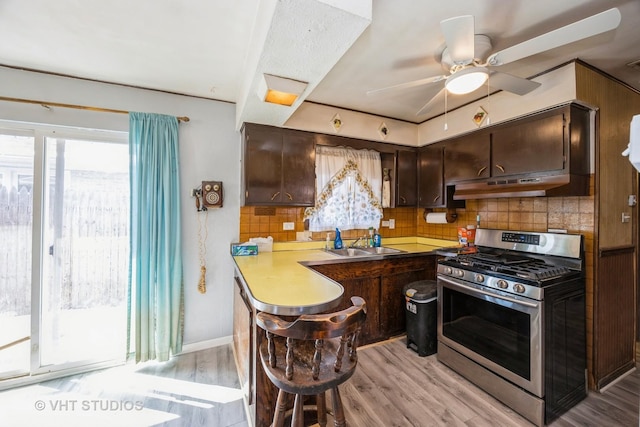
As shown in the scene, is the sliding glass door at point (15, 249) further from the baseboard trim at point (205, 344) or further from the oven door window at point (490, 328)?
the oven door window at point (490, 328)

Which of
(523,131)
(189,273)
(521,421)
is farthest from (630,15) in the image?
(189,273)

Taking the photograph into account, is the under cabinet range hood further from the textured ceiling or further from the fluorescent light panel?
the fluorescent light panel

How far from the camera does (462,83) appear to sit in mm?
1713

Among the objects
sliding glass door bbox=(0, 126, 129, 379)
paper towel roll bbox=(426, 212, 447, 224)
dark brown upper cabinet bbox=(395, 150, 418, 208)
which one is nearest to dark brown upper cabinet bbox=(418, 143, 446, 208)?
dark brown upper cabinet bbox=(395, 150, 418, 208)

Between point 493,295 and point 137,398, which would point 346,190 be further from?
point 137,398

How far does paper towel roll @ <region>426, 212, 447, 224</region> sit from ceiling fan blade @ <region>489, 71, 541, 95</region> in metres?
1.63

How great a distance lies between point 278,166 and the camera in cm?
267

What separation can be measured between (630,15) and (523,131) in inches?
34.4

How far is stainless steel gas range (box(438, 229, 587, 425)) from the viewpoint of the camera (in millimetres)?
1743

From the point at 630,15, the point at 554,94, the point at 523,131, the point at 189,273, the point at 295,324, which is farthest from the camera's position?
the point at 189,273

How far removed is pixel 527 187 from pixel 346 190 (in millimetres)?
1682

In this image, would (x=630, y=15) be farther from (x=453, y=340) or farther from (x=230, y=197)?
(x=230, y=197)

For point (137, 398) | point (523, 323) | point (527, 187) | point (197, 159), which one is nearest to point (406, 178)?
point (527, 187)

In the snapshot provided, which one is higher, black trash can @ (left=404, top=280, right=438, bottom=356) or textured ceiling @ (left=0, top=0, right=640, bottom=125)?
textured ceiling @ (left=0, top=0, right=640, bottom=125)
